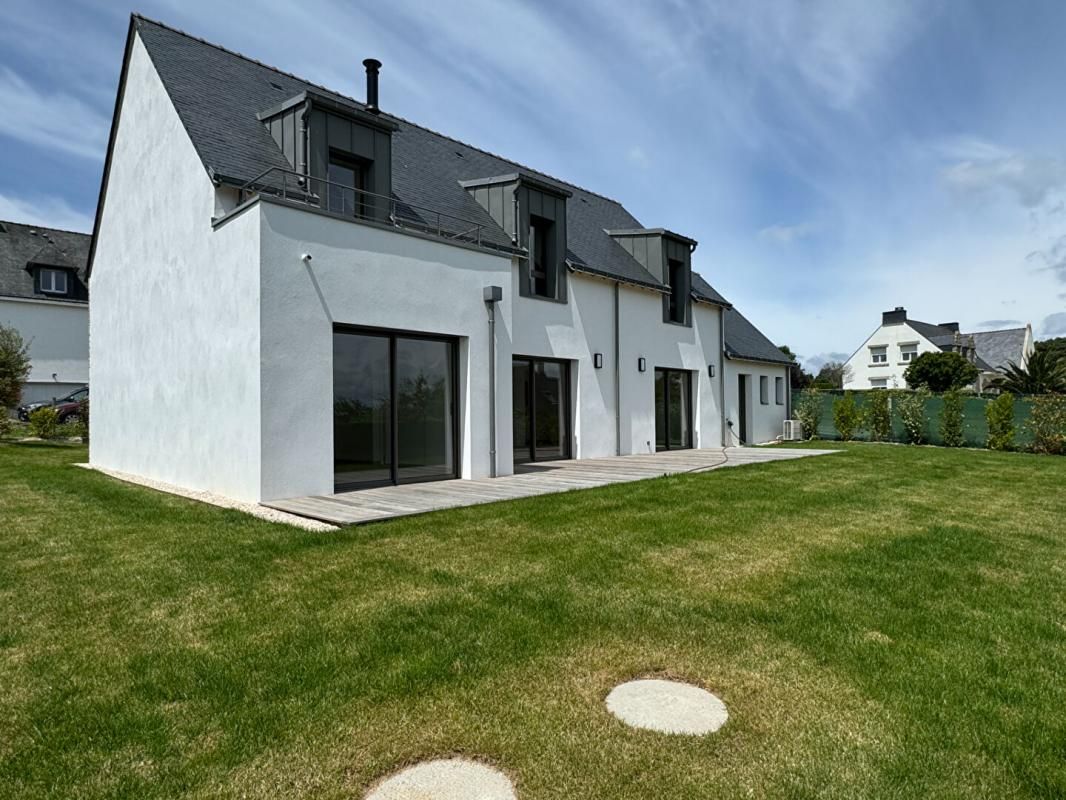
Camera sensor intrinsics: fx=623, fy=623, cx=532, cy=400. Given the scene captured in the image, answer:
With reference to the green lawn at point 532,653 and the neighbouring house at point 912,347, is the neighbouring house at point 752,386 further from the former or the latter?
the neighbouring house at point 912,347

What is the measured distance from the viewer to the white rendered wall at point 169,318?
8.18m

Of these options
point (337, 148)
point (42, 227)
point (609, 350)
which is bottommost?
point (609, 350)

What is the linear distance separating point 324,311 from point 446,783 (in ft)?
23.4

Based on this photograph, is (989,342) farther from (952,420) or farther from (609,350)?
(609,350)

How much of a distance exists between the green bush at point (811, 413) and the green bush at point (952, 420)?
144 inches

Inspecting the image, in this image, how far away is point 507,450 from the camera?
35.0ft

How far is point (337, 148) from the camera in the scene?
31.5 ft

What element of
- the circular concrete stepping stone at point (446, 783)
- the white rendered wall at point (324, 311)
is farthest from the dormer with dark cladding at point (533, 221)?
the circular concrete stepping stone at point (446, 783)

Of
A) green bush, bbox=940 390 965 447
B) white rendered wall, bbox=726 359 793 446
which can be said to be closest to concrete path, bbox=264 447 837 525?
white rendered wall, bbox=726 359 793 446

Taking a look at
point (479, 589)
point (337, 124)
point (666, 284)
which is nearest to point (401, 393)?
point (337, 124)

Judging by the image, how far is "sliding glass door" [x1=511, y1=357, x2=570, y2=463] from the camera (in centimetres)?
1284

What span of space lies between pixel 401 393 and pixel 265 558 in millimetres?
4519

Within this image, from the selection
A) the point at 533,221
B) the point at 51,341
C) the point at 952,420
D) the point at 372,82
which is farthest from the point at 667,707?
the point at 51,341

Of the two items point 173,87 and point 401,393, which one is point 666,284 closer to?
point 401,393
